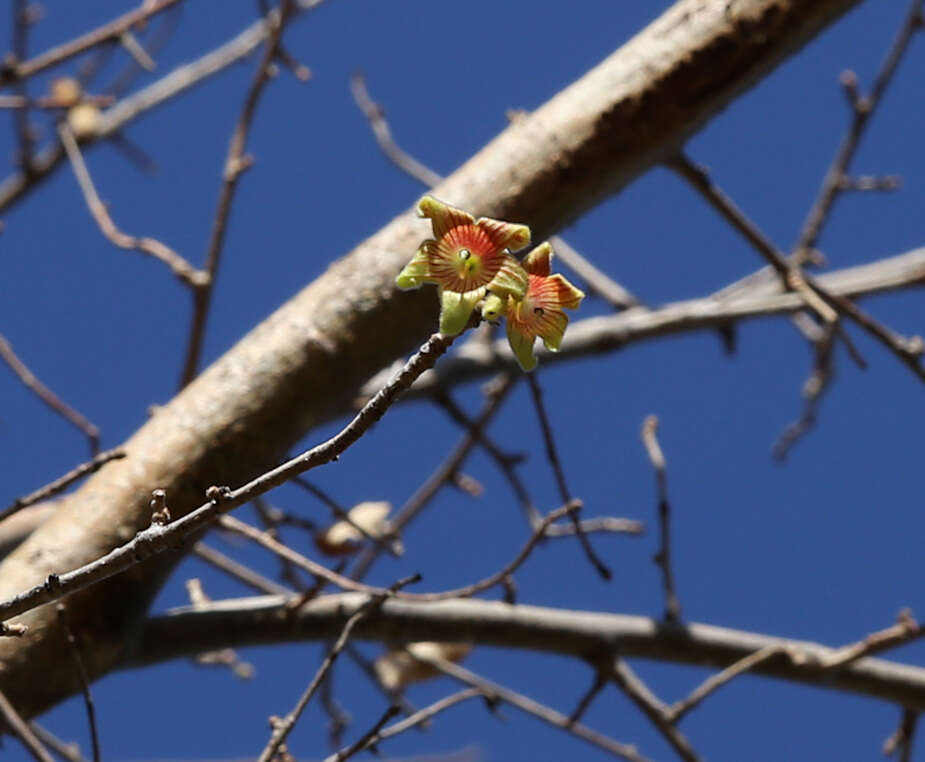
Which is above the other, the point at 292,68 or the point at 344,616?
the point at 292,68

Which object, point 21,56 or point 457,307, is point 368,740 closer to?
point 457,307

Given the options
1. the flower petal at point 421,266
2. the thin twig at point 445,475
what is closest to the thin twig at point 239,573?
the thin twig at point 445,475

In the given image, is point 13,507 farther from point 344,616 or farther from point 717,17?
point 717,17

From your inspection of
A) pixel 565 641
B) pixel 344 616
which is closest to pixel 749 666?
pixel 565 641

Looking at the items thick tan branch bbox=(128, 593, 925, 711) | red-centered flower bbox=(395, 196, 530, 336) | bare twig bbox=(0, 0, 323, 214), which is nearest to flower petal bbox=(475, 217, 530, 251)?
red-centered flower bbox=(395, 196, 530, 336)

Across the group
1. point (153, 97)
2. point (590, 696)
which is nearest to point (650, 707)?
point (590, 696)

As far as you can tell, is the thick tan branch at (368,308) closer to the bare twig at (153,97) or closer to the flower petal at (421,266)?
the flower petal at (421,266)

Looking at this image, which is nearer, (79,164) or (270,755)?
Result: (270,755)
